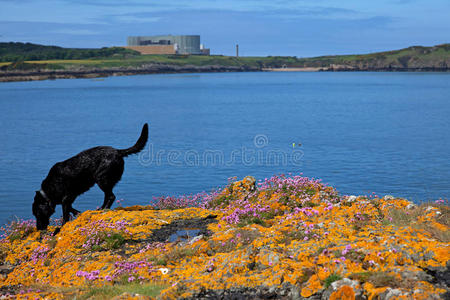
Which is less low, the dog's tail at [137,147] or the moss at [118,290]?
the dog's tail at [137,147]

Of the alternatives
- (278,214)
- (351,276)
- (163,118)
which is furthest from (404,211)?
(163,118)

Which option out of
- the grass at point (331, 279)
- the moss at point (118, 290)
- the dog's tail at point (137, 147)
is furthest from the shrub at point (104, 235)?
the grass at point (331, 279)

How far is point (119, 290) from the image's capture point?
29.0ft

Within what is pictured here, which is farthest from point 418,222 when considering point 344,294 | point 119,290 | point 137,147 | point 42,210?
point 42,210

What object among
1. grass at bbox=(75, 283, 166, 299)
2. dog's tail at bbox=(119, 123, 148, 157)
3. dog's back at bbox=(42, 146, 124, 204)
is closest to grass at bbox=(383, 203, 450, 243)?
grass at bbox=(75, 283, 166, 299)

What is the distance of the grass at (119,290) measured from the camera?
27.7 ft

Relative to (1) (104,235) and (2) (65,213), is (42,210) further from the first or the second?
(1) (104,235)

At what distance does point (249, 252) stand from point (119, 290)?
8.26 feet

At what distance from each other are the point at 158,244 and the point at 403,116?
248ft

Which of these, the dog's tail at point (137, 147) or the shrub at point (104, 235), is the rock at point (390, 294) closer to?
the shrub at point (104, 235)

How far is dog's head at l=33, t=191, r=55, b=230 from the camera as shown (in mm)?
14445

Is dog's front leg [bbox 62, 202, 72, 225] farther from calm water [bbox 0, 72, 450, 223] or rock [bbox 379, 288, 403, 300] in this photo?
calm water [bbox 0, 72, 450, 223]

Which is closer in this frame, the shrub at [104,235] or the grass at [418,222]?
the grass at [418,222]

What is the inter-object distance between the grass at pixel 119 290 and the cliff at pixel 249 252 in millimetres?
22
